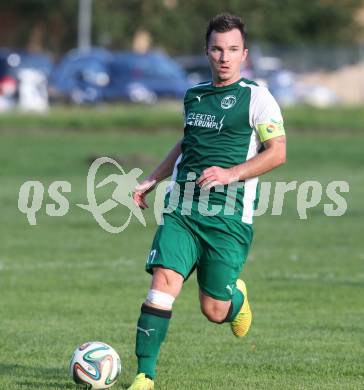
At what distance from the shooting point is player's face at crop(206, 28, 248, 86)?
23.3 feet

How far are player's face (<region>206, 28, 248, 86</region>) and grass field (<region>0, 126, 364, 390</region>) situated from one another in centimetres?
192

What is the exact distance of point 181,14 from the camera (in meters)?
64.2

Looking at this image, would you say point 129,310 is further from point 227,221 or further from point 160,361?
point 227,221

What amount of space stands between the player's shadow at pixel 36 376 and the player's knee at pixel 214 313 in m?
0.93

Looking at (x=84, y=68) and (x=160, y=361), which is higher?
(x=84, y=68)

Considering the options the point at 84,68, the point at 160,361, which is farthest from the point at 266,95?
the point at 84,68

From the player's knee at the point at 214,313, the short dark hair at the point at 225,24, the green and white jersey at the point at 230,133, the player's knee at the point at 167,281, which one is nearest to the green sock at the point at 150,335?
the player's knee at the point at 167,281

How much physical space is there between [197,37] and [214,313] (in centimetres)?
5890

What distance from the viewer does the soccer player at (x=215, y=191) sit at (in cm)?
705

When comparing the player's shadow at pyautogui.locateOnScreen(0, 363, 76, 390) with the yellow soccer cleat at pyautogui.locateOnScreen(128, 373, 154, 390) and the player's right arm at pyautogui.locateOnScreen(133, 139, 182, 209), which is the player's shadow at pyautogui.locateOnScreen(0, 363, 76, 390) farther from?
the player's right arm at pyautogui.locateOnScreen(133, 139, 182, 209)

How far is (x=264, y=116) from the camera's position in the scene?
23.5 feet

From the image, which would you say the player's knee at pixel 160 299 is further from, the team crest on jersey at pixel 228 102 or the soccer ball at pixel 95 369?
the team crest on jersey at pixel 228 102

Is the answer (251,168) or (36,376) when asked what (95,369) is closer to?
(36,376)

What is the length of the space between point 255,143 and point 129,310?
3760 millimetres
